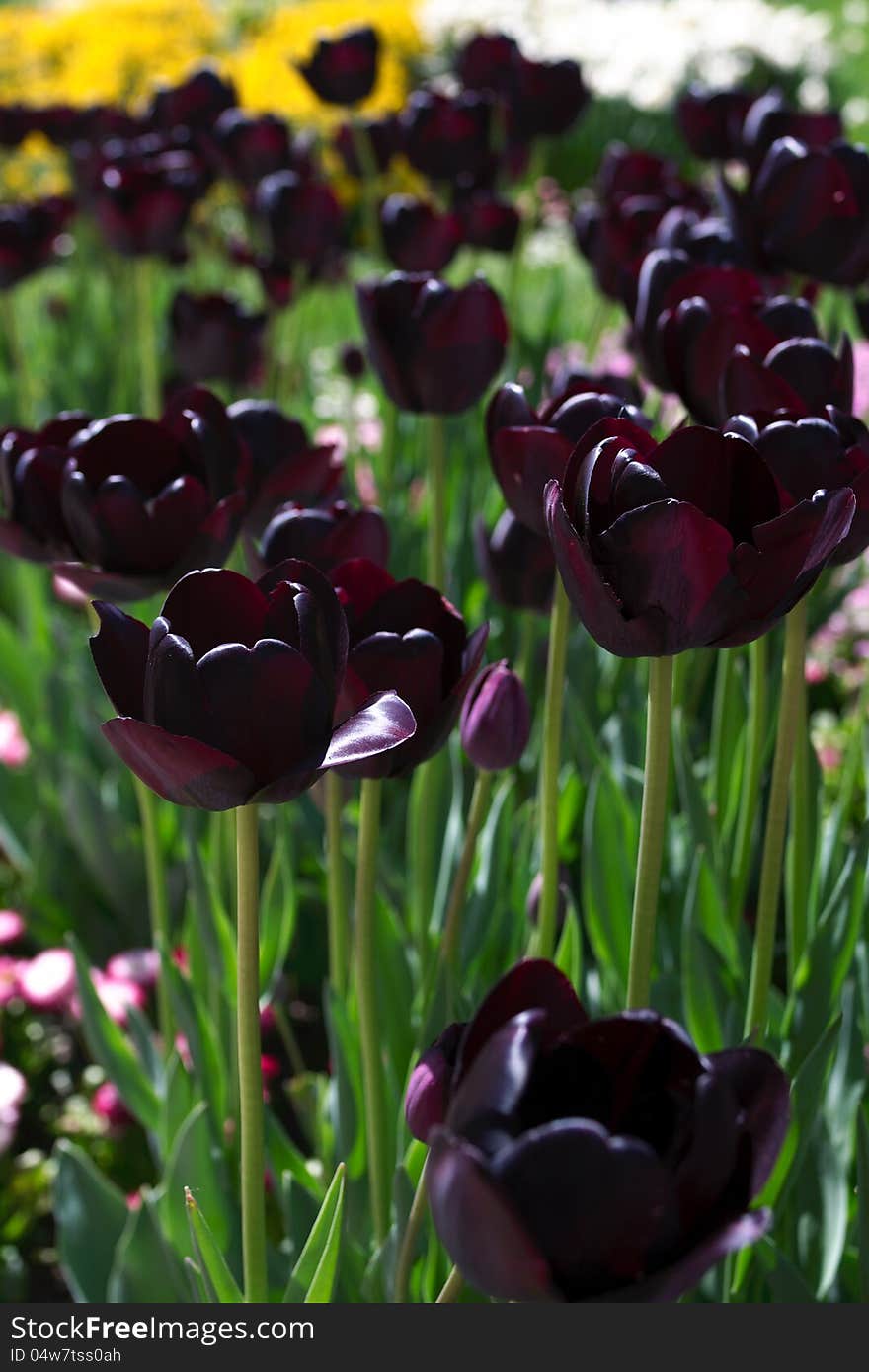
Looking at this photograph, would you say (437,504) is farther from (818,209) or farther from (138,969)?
(138,969)

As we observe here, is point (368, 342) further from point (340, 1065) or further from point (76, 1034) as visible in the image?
point (76, 1034)

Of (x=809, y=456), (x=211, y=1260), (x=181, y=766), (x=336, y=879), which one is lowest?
(x=211, y=1260)

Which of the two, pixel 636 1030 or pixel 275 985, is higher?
pixel 636 1030

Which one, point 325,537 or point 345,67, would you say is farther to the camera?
point 345,67

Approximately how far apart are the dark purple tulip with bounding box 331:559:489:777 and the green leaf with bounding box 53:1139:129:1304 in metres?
0.61

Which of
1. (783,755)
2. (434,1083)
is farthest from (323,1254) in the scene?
(783,755)

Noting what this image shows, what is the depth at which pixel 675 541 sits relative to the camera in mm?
625

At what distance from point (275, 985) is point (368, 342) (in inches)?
25.3

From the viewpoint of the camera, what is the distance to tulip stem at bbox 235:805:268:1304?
0.66m

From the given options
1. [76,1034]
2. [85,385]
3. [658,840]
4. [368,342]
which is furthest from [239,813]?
[85,385]

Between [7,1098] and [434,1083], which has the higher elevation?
[434,1083]

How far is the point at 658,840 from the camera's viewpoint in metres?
0.72

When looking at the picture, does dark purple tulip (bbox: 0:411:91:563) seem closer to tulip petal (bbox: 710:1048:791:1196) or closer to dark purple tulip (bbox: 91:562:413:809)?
dark purple tulip (bbox: 91:562:413:809)

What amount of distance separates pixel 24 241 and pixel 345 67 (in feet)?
1.78
